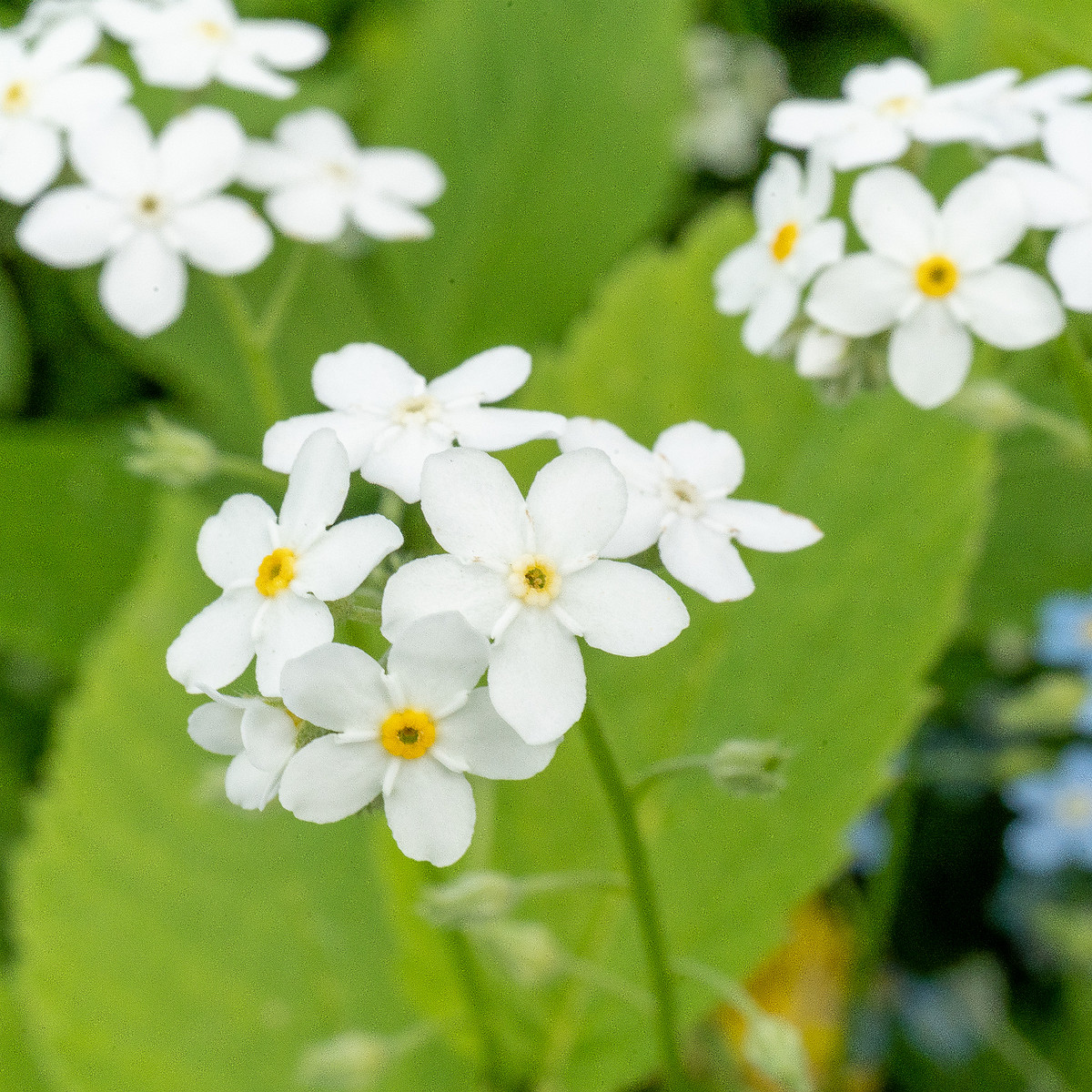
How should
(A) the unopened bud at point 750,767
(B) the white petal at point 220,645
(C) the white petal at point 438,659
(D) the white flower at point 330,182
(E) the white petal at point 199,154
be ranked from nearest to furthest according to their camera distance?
(C) the white petal at point 438,659 < (B) the white petal at point 220,645 < (A) the unopened bud at point 750,767 < (E) the white petal at point 199,154 < (D) the white flower at point 330,182

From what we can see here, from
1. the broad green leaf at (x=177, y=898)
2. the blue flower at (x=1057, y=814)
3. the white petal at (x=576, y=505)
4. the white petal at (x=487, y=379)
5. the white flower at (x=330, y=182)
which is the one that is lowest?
the broad green leaf at (x=177, y=898)

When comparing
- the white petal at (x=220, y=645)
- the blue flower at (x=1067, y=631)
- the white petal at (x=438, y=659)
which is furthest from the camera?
the blue flower at (x=1067, y=631)

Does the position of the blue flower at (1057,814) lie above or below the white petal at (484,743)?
below

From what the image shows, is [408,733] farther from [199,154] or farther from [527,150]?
[527,150]

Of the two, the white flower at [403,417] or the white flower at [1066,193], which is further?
the white flower at [1066,193]

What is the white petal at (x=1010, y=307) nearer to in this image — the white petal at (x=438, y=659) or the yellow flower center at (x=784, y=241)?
the yellow flower center at (x=784, y=241)

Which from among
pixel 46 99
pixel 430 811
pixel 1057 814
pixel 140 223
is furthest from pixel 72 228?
pixel 1057 814

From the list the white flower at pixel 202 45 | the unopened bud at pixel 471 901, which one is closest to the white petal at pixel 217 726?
the unopened bud at pixel 471 901
